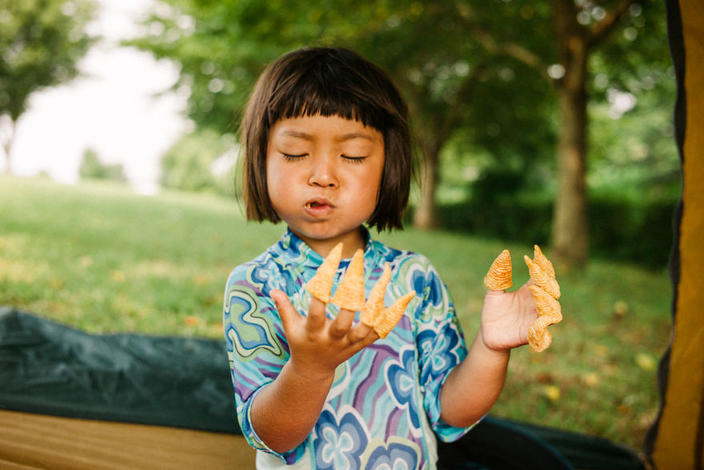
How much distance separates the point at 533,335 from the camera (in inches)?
41.6

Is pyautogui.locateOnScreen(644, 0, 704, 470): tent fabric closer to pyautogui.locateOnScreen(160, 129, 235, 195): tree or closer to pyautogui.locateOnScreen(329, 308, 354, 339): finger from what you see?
pyautogui.locateOnScreen(329, 308, 354, 339): finger

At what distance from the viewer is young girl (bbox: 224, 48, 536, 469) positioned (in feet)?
3.86

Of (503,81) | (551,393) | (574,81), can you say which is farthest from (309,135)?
(503,81)

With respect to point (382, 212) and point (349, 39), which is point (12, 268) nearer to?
point (382, 212)

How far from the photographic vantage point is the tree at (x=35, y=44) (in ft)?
65.5

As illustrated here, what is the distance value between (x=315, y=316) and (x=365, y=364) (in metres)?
0.45

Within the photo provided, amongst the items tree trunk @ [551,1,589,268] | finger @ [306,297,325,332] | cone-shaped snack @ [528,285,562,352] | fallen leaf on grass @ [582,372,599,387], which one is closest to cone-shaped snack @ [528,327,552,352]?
cone-shaped snack @ [528,285,562,352]

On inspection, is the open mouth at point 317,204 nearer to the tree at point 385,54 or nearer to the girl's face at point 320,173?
the girl's face at point 320,173

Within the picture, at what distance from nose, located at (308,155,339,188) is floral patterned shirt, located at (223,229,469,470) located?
8.1 inches

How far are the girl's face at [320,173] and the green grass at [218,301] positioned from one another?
2.19 m

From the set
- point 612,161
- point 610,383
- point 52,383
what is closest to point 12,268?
point 52,383

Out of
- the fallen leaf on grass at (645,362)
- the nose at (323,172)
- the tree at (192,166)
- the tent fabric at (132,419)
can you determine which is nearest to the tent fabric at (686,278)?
the tent fabric at (132,419)

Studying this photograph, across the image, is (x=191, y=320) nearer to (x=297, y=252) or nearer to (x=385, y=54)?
(x=297, y=252)

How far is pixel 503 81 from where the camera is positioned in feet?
46.0
